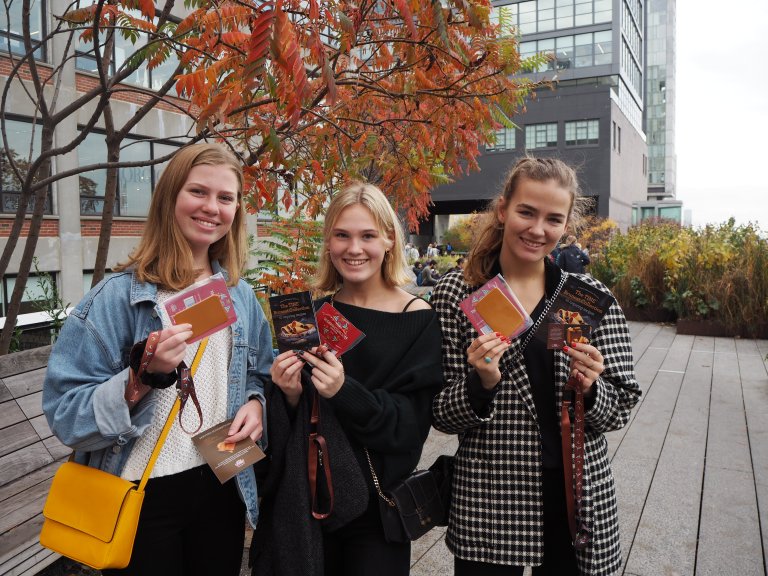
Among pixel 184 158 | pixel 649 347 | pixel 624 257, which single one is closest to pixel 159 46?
pixel 184 158

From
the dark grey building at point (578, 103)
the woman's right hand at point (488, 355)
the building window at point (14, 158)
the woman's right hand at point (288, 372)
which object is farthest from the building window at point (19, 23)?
the dark grey building at point (578, 103)

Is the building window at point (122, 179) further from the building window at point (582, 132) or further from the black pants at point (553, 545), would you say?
the building window at point (582, 132)

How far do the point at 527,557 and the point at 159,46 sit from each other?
3.82m

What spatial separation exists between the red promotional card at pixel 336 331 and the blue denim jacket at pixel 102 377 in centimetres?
44

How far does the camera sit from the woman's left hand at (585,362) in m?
1.82

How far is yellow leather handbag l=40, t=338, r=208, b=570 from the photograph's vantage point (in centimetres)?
161

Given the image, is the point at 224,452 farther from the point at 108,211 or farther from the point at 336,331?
the point at 108,211

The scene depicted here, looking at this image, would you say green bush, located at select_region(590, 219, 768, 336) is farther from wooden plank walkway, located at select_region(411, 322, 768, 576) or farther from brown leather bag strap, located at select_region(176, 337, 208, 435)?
brown leather bag strap, located at select_region(176, 337, 208, 435)

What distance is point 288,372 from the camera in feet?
6.03

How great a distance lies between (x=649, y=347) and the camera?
991 cm

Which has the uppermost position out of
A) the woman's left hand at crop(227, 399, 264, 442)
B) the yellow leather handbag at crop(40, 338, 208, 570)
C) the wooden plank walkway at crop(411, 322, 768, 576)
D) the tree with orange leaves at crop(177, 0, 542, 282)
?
the tree with orange leaves at crop(177, 0, 542, 282)

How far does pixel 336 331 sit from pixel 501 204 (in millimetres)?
823

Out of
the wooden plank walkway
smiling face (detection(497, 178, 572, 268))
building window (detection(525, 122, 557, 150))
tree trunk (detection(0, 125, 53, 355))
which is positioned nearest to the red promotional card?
smiling face (detection(497, 178, 572, 268))

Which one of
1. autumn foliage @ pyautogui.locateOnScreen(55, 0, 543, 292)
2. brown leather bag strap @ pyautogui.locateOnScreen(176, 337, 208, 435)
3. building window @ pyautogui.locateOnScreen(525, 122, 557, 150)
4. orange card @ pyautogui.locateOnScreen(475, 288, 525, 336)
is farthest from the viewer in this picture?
building window @ pyautogui.locateOnScreen(525, 122, 557, 150)
